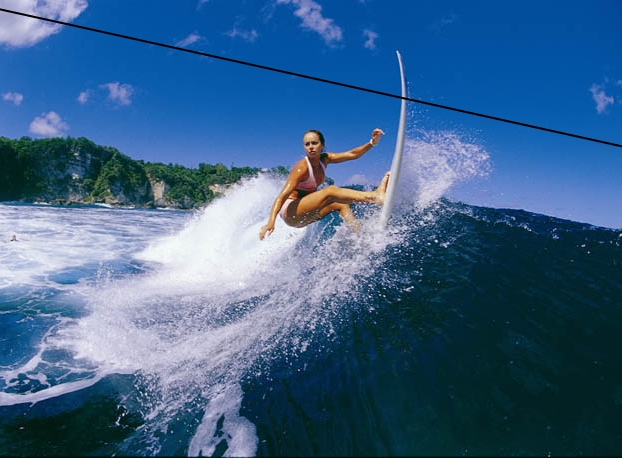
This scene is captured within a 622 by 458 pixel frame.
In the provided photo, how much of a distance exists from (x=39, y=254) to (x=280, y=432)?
9918 mm

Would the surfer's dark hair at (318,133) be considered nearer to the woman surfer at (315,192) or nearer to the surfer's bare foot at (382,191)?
the woman surfer at (315,192)

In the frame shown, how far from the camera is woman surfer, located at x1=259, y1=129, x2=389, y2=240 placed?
15.2 feet

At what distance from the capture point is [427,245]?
476 cm

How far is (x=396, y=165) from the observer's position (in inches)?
191

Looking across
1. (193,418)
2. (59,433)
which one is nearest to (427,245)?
(193,418)

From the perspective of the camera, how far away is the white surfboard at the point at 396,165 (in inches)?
190

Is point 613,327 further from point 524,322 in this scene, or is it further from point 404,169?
point 404,169

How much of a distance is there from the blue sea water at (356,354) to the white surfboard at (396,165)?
0.31 meters

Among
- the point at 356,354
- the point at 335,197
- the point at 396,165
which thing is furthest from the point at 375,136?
the point at 356,354

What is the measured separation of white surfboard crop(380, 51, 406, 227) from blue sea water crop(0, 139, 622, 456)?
31cm

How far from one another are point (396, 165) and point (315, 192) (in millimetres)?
1226

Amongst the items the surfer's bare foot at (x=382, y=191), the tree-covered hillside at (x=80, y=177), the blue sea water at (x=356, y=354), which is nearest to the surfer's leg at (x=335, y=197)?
the surfer's bare foot at (x=382, y=191)

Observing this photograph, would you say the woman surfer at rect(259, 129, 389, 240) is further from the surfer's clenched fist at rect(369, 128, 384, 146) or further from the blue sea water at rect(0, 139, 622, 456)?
the blue sea water at rect(0, 139, 622, 456)

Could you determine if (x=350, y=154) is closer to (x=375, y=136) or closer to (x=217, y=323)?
(x=375, y=136)
